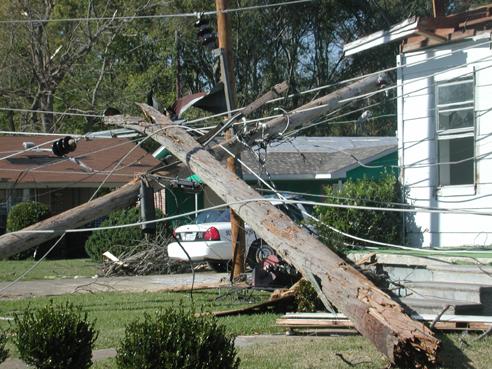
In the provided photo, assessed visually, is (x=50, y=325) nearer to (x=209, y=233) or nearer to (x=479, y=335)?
(x=479, y=335)

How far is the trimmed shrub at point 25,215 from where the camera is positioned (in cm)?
2723

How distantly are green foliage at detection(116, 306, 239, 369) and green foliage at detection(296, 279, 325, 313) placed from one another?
4653 millimetres

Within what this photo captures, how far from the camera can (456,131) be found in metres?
13.9

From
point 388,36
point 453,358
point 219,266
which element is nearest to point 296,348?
point 453,358

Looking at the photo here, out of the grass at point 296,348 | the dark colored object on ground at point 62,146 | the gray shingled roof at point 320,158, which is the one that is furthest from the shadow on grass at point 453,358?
the gray shingled roof at point 320,158

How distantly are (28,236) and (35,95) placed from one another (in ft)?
83.5

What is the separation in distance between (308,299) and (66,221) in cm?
353

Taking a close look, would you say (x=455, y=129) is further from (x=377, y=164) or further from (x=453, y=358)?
(x=377, y=164)

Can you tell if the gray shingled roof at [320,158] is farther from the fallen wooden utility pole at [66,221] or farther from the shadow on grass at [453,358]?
the shadow on grass at [453,358]

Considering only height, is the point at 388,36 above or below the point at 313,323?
above

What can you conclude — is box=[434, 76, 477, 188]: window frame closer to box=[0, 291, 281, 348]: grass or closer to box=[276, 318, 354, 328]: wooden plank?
box=[0, 291, 281, 348]: grass

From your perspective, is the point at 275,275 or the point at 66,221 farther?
the point at 275,275

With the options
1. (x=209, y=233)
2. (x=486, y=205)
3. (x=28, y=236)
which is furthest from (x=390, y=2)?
(x=28, y=236)

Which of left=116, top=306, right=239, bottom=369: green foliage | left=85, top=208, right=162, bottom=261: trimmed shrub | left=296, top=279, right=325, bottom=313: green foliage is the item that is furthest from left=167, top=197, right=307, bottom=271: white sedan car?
left=116, top=306, right=239, bottom=369: green foliage
